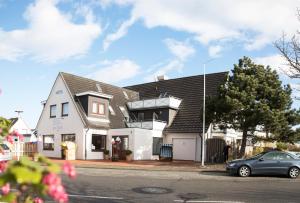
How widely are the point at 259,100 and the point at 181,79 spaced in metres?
15.5

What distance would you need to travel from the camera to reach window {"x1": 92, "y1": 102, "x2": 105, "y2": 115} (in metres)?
36.9

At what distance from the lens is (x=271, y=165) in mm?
21500

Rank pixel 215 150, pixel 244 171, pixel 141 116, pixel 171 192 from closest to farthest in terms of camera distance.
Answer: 1. pixel 171 192
2. pixel 244 171
3. pixel 215 150
4. pixel 141 116

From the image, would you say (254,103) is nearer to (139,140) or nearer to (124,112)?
(139,140)

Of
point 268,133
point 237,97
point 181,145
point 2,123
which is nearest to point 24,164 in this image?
point 2,123

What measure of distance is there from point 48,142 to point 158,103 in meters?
11.8

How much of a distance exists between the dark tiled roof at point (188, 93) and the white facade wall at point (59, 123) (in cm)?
844

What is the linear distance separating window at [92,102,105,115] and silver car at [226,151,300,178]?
18.0 m

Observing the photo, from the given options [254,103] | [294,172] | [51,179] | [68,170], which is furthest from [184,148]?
[51,179]

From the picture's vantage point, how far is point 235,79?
29.2 m

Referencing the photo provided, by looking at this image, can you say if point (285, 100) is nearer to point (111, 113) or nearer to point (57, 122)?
point (111, 113)

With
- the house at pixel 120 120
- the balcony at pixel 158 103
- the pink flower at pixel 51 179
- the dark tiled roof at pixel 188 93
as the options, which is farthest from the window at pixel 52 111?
the pink flower at pixel 51 179

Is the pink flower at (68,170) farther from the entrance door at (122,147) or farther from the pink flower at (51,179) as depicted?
the entrance door at (122,147)

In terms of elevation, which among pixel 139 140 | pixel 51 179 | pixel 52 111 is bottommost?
pixel 139 140
